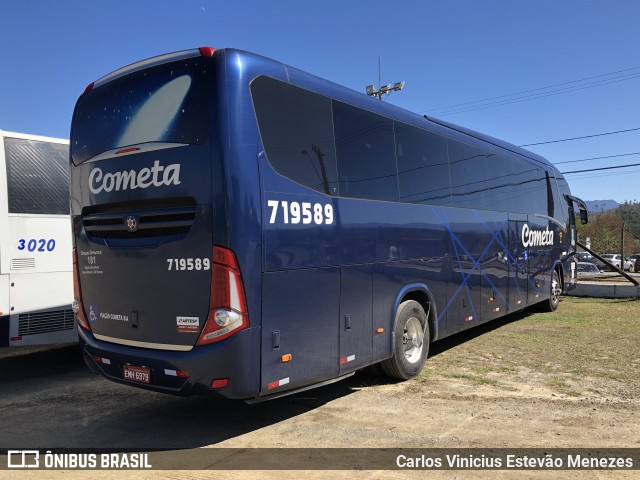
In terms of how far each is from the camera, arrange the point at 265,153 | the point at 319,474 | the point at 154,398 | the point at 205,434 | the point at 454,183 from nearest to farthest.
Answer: the point at 319,474 → the point at 265,153 → the point at 205,434 → the point at 154,398 → the point at 454,183

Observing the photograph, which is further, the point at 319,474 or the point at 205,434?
the point at 205,434

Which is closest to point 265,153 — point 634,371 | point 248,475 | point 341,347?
point 341,347

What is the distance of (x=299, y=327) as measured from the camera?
486 centimetres

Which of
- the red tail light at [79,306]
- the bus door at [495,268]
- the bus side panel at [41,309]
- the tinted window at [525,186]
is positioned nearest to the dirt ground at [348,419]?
the bus side panel at [41,309]

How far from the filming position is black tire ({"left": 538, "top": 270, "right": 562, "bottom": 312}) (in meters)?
12.8

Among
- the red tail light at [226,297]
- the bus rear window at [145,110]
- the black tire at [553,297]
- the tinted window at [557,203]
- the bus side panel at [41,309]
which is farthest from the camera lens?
the tinted window at [557,203]

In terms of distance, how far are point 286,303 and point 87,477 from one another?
6.86 ft

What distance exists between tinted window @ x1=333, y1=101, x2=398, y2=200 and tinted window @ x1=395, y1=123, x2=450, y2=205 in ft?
0.76

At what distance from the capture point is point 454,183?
810 centimetres

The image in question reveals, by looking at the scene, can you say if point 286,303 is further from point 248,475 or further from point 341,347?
point 248,475

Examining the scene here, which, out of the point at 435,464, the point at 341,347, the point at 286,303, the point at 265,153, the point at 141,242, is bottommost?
the point at 435,464

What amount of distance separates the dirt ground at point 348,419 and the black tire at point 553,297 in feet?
20.7

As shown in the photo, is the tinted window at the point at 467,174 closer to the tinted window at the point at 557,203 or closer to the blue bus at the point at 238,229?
the blue bus at the point at 238,229

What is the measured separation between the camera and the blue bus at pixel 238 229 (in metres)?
4.40
